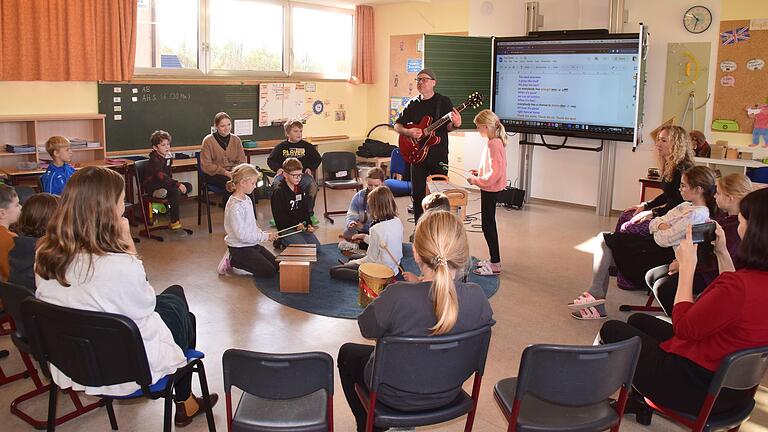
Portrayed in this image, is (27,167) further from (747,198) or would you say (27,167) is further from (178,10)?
(747,198)

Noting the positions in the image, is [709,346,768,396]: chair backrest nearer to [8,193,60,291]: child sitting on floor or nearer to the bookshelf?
[8,193,60,291]: child sitting on floor

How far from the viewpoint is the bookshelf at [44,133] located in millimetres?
7078

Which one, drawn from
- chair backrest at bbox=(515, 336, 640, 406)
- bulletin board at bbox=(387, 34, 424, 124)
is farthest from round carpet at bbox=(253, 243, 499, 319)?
bulletin board at bbox=(387, 34, 424, 124)

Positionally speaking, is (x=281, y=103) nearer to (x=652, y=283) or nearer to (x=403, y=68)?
(x=403, y=68)

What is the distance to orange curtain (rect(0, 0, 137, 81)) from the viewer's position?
6.99 meters

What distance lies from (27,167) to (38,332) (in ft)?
15.8

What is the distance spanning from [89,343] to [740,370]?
238cm

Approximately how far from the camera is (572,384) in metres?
2.47

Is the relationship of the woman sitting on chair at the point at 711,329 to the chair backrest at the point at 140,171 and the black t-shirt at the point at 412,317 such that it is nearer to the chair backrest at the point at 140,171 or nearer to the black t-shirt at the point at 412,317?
the black t-shirt at the point at 412,317

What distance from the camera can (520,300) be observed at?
17.4ft

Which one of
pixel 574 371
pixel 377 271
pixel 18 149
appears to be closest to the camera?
pixel 574 371

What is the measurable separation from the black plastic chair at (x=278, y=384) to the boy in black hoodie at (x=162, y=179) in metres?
4.93

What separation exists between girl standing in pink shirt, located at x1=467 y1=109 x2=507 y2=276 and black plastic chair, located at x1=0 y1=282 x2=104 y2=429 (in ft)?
11.3

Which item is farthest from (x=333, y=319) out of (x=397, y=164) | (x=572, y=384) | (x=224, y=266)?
(x=397, y=164)
